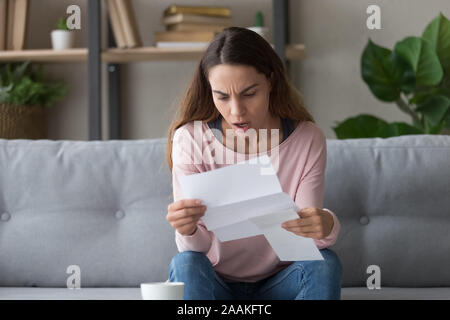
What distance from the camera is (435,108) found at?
2.55 m

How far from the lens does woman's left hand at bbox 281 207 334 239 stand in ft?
3.64

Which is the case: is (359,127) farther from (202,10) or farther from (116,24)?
(116,24)

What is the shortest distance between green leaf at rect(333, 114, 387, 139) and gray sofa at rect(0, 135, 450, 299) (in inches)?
31.1

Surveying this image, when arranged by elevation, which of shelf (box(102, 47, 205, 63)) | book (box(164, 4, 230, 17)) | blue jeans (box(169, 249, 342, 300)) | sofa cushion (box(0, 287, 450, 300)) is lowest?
sofa cushion (box(0, 287, 450, 300))

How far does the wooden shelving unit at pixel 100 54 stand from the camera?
2.56 m

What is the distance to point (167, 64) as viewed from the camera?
9.80ft

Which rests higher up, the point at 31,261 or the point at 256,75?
the point at 256,75

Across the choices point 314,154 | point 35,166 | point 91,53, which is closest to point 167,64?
point 91,53

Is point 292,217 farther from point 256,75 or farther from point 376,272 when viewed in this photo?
point 376,272

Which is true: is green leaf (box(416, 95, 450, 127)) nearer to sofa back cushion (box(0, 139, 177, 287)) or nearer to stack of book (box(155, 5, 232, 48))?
stack of book (box(155, 5, 232, 48))

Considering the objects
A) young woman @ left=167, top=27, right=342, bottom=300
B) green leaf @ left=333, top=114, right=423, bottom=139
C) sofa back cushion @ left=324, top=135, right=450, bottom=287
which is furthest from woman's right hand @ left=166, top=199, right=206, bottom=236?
green leaf @ left=333, top=114, right=423, bottom=139
